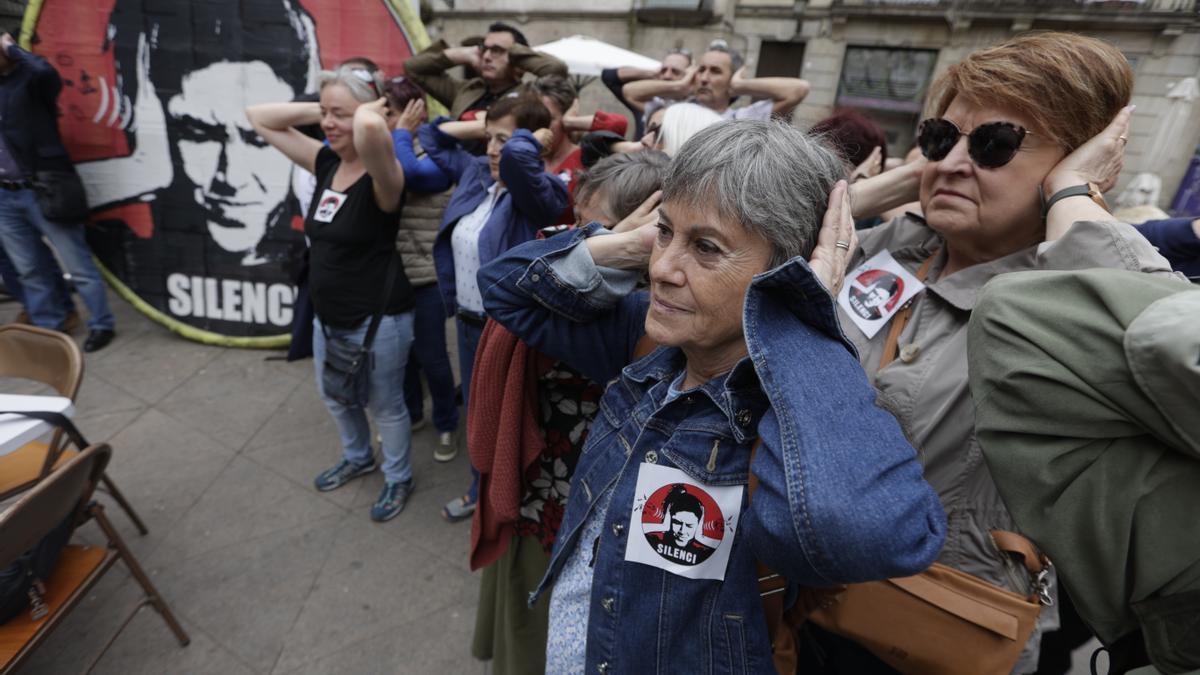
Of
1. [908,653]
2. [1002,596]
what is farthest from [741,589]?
[1002,596]

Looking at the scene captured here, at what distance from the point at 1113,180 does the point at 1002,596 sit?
0.95m

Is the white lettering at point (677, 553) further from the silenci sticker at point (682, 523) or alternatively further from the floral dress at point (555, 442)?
the floral dress at point (555, 442)

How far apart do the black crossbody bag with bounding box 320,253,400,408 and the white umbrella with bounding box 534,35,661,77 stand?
4149mm

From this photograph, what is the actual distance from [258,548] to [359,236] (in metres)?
1.75

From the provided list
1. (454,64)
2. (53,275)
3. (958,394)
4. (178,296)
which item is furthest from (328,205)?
(53,275)

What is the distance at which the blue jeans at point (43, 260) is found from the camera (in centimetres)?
419

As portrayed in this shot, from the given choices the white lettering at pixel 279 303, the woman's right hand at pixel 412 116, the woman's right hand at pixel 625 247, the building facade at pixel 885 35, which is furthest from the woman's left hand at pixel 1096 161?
the building facade at pixel 885 35

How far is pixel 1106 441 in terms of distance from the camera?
72 cm

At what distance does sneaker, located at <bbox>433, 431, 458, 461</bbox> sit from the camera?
11.9 ft

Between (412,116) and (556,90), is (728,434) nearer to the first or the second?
(556,90)

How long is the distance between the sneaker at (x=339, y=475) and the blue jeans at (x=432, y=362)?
22.1 inches

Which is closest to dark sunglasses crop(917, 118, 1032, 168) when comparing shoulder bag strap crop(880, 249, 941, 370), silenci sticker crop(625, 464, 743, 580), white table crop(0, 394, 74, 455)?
shoulder bag strap crop(880, 249, 941, 370)

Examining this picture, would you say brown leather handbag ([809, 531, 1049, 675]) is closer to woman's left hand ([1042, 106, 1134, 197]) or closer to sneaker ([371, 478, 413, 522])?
woman's left hand ([1042, 106, 1134, 197])

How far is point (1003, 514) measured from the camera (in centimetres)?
116
